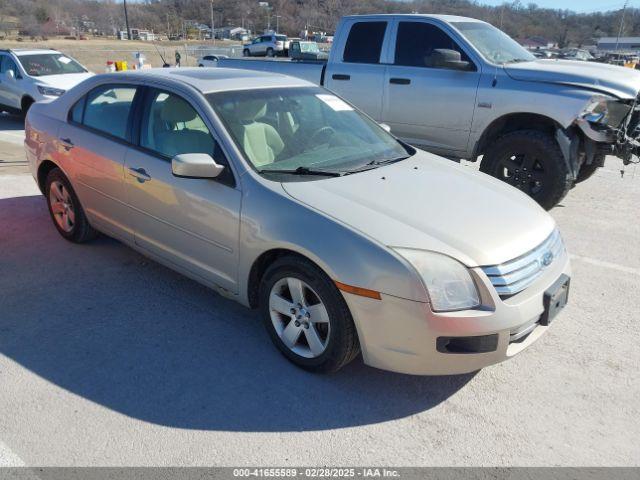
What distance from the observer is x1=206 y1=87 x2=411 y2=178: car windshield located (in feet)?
11.4

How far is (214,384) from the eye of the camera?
10.0ft

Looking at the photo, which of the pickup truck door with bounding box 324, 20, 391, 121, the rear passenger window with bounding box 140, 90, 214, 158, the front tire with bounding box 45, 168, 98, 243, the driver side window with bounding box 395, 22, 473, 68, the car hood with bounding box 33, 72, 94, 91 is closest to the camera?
the rear passenger window with bounding box 140, 90, 214, 158

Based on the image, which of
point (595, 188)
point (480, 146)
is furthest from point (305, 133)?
point (595, 188)

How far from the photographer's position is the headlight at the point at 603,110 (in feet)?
18.1

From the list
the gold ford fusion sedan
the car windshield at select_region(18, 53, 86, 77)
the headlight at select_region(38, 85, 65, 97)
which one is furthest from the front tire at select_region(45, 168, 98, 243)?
the car windshield at select_region(18, 53, 86, 77)

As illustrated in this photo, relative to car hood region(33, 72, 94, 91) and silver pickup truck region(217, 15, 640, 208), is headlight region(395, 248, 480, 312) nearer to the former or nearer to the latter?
silver pickup truck region(217, 15, 640, 208)

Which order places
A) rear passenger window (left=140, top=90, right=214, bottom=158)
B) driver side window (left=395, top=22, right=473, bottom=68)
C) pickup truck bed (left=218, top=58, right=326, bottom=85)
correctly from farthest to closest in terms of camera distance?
1. pickup truck bed (left=218, top=58, right=326, bottom=85)
2. driver side window (left=395, top=22, right=473, bottom=68)
3. rear passenger window (left=140, top=90, right=214, bottom=158)

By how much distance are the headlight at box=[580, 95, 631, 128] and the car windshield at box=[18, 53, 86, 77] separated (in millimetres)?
11023

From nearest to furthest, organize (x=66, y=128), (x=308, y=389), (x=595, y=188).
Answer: (x=308, y=389) → (x=66, y=128) → (x=595, y=188)

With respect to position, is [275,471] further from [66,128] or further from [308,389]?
[66,128]

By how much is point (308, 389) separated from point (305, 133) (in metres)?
1.78

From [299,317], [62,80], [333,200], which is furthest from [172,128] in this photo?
[62,80]

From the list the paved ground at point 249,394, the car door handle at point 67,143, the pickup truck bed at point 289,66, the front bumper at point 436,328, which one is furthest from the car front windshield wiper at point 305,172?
the pickup truck bed at point 289,66

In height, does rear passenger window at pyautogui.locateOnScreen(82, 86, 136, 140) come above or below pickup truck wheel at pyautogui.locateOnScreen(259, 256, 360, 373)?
above
